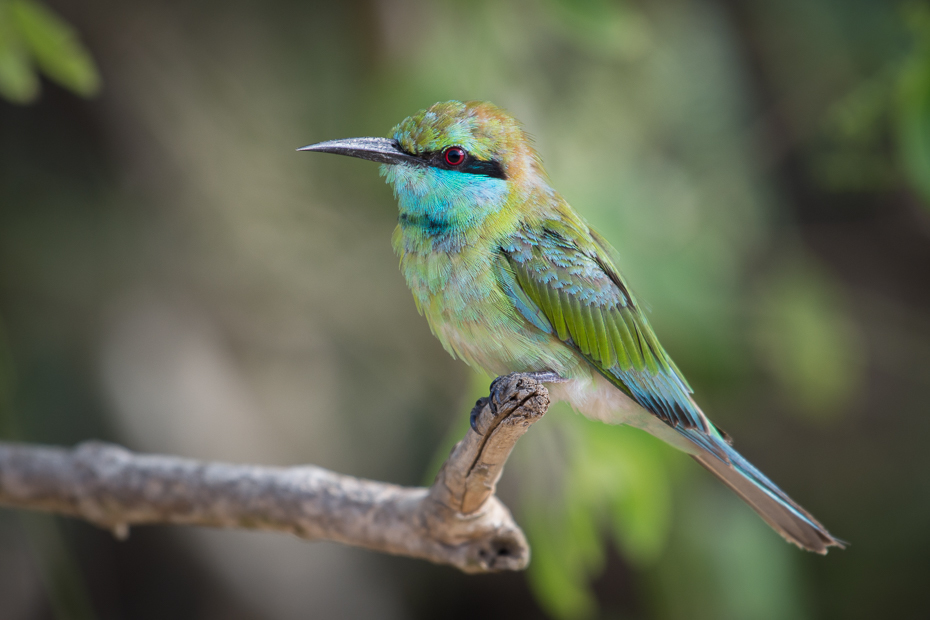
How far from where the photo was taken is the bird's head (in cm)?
243

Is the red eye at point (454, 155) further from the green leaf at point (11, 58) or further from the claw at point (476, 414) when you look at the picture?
the green leaf at point (11, 58)

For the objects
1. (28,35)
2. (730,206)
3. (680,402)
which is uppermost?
(28,35)

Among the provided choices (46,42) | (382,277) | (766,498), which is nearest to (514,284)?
(766,498)

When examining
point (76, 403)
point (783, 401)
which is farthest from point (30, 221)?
point (783, 401)

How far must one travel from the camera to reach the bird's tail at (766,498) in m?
2.43

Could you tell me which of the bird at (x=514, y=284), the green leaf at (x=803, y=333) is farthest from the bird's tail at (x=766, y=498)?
the green leaf at (x=803, y=333)

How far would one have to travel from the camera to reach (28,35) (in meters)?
2.91

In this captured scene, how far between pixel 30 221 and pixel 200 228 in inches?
39.4

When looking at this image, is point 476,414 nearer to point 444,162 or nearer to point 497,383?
point 497,383

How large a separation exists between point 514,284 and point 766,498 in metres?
0.99

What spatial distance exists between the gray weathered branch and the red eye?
654 mm

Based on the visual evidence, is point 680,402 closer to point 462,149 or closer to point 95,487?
point 462,149

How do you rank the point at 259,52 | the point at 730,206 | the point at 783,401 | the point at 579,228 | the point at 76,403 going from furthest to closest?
the point at 783,401 < the point at 259,52 < the point at 76,403 < the point at 730,206 < the point at 579,228

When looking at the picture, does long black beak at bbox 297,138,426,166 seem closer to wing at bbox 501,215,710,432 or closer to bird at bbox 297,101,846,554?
bird at bbox 297,101,846,554
